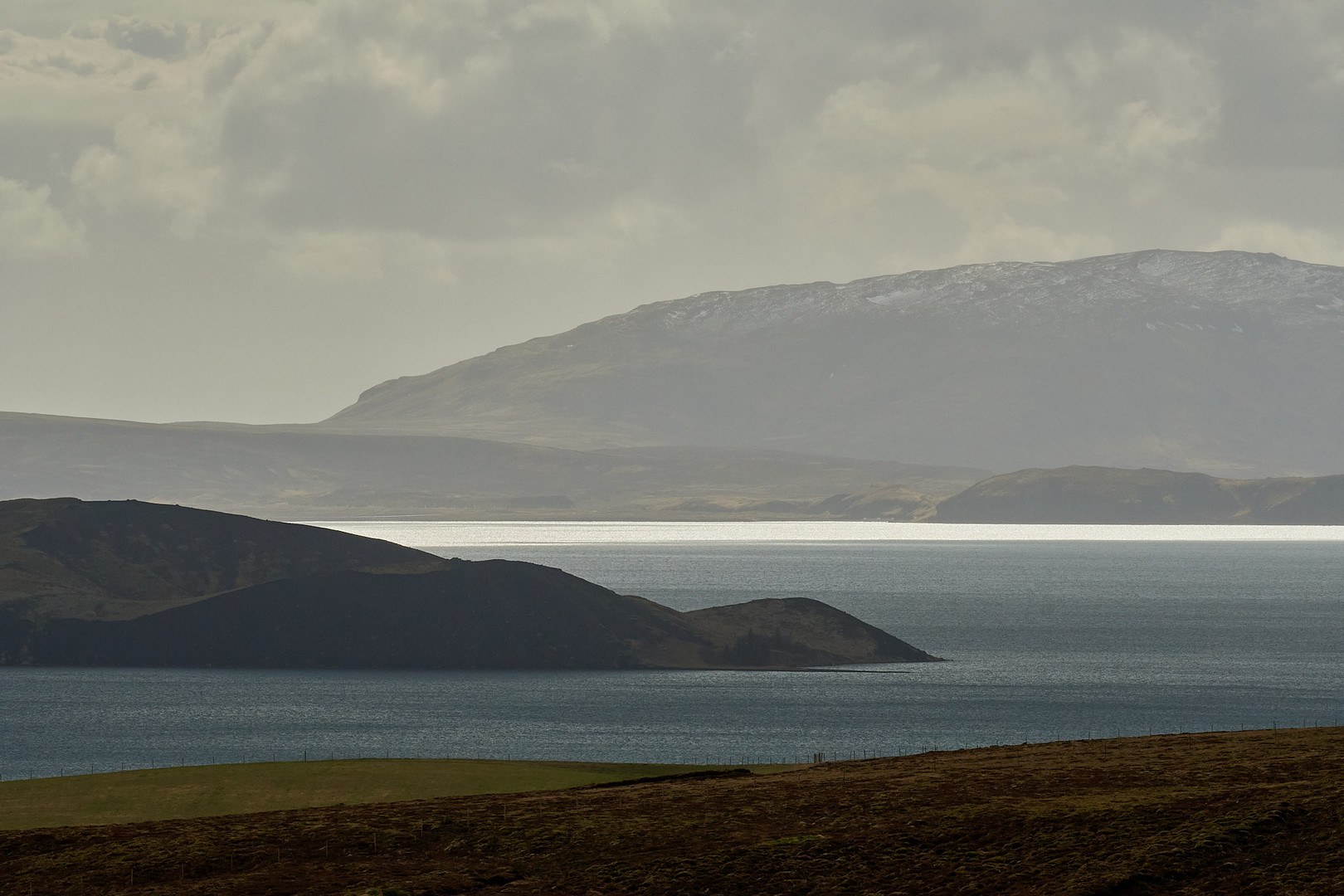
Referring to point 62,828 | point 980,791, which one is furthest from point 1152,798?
point 62,828

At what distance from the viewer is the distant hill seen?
18462 centimetres

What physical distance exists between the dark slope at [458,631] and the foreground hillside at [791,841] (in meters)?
122

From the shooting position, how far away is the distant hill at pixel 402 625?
18462 cm

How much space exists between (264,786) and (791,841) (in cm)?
4121

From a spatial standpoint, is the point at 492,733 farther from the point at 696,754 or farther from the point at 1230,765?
the point at 1230,765

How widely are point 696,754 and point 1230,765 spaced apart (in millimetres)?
53491

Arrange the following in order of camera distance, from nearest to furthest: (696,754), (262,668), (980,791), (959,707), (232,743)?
(980,791) → (696,754) → (232,743) → (959,707) → (262,668)

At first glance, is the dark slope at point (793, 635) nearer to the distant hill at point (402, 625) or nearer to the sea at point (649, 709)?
the distant hill at point (402, 625)

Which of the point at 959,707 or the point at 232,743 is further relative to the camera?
the point at 959,707

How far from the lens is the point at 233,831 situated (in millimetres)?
56656

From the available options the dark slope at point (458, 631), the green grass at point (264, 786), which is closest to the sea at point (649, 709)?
the dark slope at point (458, 631)

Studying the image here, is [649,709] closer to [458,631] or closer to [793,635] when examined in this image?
[793,635]

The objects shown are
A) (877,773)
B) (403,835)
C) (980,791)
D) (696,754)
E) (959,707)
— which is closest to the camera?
(403,835)

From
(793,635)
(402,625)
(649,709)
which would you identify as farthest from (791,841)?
(402,625)
